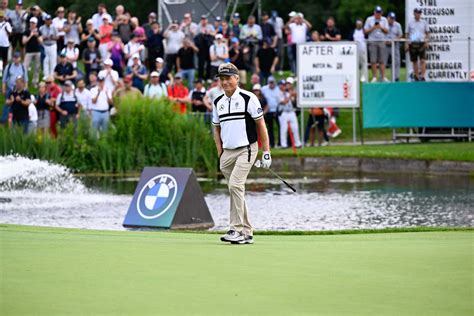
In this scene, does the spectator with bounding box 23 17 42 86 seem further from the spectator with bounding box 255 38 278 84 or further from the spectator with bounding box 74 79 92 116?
the spectator with bounding box 255 38 278 84

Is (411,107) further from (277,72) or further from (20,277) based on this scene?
(20,277)

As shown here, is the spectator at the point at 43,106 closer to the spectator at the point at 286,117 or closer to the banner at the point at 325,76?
the spectator at the point at 286,117

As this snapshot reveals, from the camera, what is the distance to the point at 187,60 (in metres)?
36.2

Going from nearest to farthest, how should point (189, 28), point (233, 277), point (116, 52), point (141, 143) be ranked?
point (233, 277), point (141, 143), point (116, 52), point (189, 28)

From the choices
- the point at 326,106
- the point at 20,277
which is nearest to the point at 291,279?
the point at 20,277

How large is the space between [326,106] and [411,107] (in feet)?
7.69

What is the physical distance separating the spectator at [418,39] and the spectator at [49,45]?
10397 mm

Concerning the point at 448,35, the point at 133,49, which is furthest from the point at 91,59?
the point at 448,35

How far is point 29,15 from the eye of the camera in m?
37.0

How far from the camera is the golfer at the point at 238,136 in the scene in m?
13.2

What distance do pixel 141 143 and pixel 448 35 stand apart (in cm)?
968

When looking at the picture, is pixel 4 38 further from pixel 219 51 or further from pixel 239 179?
pixel 239 179

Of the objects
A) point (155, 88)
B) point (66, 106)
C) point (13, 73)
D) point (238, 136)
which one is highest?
point (13, 73)

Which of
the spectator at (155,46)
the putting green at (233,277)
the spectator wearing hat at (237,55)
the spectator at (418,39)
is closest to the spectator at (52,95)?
the spectator at (155,46)
